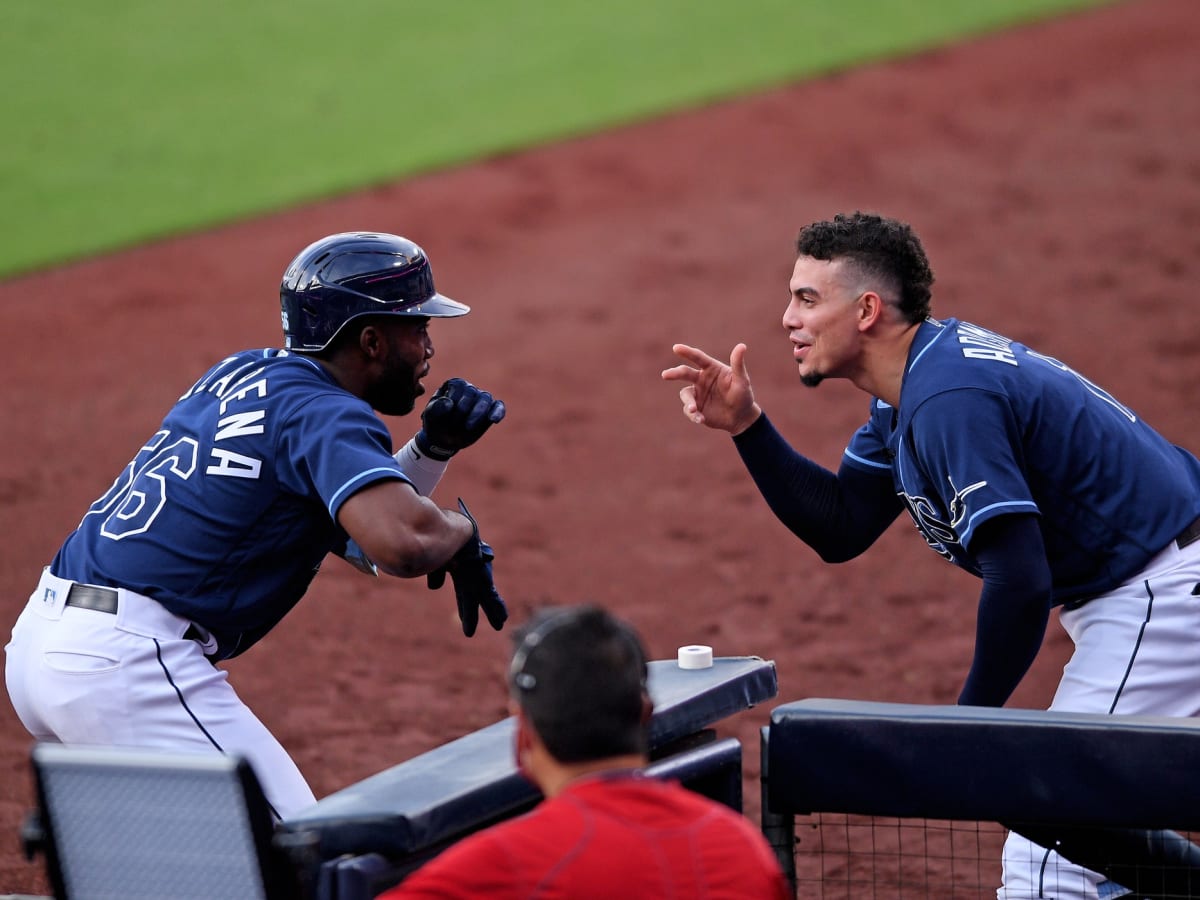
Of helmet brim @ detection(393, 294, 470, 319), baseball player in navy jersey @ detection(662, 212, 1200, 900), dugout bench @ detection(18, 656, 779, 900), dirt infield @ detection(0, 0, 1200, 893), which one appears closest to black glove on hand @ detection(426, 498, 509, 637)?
helmet brim @ detection(393, 294, 470, 319)

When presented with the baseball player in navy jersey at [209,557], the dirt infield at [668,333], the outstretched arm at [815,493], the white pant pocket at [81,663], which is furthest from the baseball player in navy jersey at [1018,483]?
the dirt infield at [668,333]

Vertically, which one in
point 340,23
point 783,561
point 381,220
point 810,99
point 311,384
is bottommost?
point 783,561

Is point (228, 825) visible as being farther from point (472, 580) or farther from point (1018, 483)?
point (1018, 483)

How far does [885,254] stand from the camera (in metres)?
3.72

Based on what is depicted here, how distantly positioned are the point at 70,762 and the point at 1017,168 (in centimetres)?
1101

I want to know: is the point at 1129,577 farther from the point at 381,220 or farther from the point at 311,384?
the point at 381,220

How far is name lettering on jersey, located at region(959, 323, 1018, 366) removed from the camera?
350cm

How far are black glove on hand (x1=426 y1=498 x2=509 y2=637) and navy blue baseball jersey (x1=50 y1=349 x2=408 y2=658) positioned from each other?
1.14ft

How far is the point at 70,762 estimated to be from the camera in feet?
7.96

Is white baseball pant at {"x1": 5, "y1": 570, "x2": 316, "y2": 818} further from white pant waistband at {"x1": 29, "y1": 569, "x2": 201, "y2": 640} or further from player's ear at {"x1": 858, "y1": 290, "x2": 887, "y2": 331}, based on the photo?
player's ear at {"x1": 858, "y1": 290, "x2": 887, "y2": 331}

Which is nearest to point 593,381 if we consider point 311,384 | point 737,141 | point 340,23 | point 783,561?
point 783,561

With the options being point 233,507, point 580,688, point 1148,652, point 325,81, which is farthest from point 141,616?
point 325,81

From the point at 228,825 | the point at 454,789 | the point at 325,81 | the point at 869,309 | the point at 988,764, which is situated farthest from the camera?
the point at 325,81

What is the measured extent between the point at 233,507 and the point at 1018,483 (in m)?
1.71
